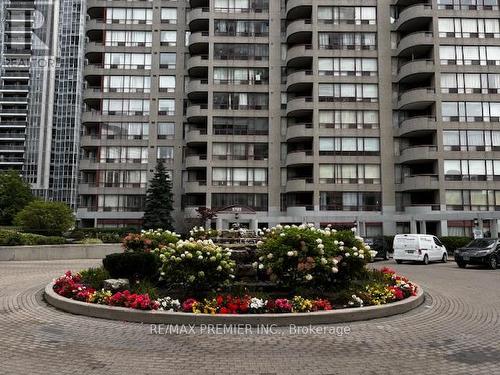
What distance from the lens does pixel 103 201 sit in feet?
165

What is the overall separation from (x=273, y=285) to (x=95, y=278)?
5228mm

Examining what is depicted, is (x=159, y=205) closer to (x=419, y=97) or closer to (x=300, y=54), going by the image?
(x=300, y=54)

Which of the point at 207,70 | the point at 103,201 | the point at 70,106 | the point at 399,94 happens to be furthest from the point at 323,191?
the point at 70,106

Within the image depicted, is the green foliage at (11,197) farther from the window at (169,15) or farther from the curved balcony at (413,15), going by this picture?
the curved balcony at (413,15)

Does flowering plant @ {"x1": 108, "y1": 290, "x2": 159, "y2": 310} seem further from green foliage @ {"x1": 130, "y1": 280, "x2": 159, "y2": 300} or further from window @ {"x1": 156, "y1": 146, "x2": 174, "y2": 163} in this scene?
window @ {"x1": 156, "y1": 146, "x2": 174, "y2": 163}

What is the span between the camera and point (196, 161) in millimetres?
47531

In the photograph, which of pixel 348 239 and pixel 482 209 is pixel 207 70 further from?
pixel 348 239

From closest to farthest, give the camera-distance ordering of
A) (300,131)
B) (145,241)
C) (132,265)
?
(132,265) → (145,241) → (300,131)

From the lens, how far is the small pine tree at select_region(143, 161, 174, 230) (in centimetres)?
4306

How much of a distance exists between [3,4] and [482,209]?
109564 millimetres

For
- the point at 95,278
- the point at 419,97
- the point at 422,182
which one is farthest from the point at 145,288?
the point at 419,97

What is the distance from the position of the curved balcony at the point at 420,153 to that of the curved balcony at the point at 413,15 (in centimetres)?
1378

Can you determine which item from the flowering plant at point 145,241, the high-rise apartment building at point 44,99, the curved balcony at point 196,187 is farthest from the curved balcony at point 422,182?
the high-rise apartment building at point 44,99

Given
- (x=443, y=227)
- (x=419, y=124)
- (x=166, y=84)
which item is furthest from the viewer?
(x=166, y=84)
